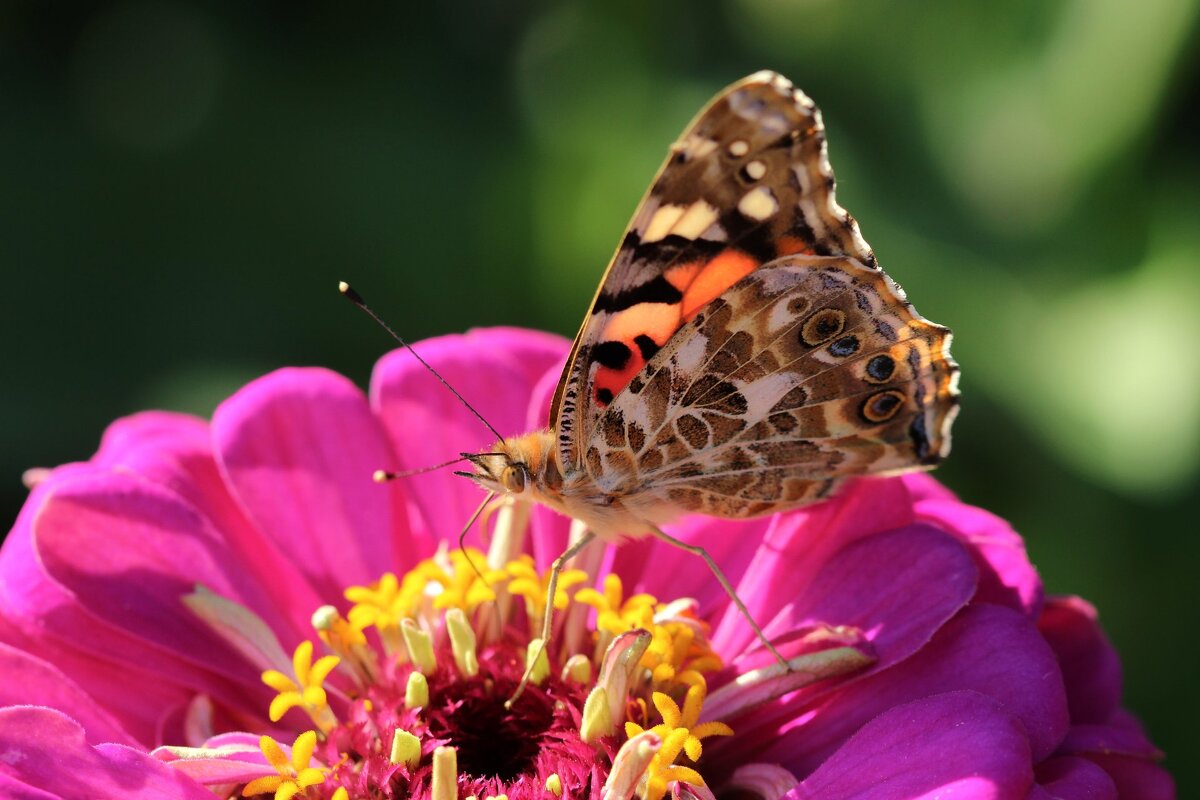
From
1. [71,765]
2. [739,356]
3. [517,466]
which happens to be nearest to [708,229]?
[739,356]

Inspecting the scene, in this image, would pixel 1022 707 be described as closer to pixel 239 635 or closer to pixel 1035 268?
→ pixel 239 635

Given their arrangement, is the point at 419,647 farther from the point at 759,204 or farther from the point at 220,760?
the point at 759,204

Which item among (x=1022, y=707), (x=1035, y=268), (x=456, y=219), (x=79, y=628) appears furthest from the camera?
(x=456, y=219)

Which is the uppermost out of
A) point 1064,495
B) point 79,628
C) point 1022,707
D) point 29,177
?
point 29,177

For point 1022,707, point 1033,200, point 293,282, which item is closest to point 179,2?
point 293,282

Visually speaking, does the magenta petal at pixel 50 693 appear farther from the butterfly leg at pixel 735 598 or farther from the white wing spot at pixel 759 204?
the white wing spot at pixel 759 204

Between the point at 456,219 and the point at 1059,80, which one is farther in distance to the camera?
the point at 456,219

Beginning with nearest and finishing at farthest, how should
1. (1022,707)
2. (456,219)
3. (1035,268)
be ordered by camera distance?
(1022,707) → (1035,268) → (456,219)

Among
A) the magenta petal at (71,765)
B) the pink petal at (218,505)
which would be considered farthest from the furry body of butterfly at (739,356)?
the magenta petal at (71,765)
